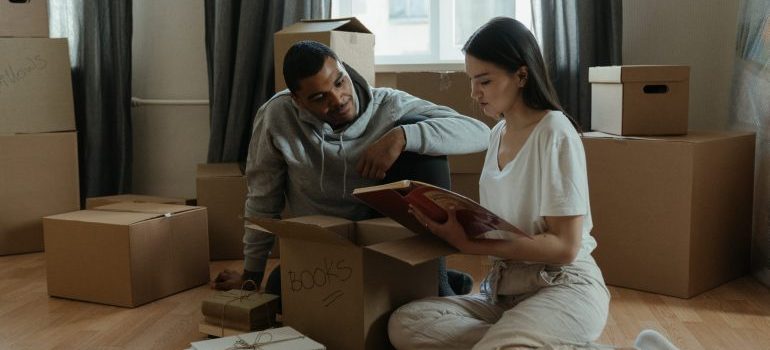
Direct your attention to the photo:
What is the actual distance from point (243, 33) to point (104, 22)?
2.03 ft

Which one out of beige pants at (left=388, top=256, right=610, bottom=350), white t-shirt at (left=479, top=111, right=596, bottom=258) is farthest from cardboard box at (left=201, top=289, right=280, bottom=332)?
white t-shirt at (left=479, top=111, right=596, bottom=258)

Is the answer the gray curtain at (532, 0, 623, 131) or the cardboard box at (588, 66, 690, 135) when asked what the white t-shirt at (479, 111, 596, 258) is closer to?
the cardboard box at (588, 66, 690, 135)

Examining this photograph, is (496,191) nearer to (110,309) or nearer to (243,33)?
(110,309)

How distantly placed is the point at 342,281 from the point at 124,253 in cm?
81

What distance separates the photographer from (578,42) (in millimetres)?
2855

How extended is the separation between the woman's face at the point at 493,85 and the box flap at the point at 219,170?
150 centimetres

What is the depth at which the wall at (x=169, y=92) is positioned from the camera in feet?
11.1

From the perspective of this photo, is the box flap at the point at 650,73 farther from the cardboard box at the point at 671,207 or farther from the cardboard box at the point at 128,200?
the cardboard box at the point at 128,200

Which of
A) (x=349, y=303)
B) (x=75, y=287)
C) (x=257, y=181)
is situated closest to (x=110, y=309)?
(x=75, y=287)

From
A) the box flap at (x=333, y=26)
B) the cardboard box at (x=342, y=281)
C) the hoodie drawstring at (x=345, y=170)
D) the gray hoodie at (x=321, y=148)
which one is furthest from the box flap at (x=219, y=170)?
the cardboard box at (x=342, y=281)

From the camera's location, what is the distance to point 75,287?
238cm

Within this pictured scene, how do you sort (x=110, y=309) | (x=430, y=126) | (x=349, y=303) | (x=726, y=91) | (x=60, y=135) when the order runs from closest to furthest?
(x=349, y=303) < (x=430, y=126) < (x=110, y=309) < (x=726, y=91) < (x=60, y=135)

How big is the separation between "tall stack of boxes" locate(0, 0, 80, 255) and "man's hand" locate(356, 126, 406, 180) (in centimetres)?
168

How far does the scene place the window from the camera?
3.16 metres
